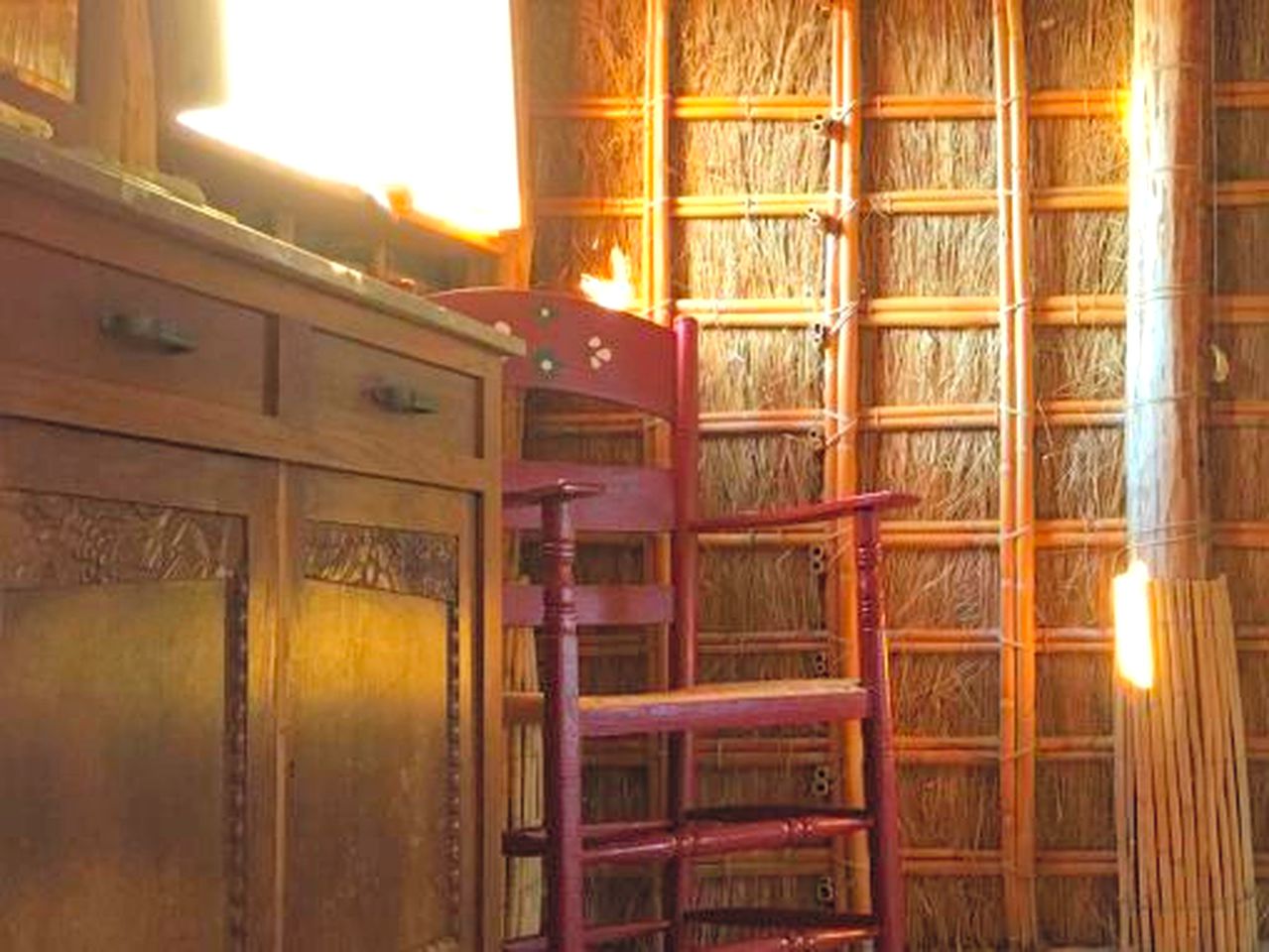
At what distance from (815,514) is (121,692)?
1190 mm

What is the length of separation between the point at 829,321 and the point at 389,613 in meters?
1.36

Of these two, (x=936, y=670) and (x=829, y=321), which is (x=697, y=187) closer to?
(x=829, y=321)

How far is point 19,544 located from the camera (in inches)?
39.2

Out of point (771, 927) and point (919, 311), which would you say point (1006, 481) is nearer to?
point (919, 311)

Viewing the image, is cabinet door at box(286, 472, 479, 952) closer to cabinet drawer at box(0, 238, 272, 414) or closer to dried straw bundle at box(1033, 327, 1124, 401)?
cabinet drawer at box(0, 238, 272, 414)

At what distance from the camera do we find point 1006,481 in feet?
8.48

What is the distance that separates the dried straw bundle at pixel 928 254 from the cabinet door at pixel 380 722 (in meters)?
1.27

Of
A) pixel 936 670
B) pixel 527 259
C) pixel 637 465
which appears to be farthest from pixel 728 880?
pixel 527 259

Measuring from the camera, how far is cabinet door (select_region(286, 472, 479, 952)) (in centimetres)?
131

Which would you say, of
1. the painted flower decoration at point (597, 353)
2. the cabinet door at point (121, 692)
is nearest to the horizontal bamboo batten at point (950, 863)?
the painted flower decoration at point (597, 353)

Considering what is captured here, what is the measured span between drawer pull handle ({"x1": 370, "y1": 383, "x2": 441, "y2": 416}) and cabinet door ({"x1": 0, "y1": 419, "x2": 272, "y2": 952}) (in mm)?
232

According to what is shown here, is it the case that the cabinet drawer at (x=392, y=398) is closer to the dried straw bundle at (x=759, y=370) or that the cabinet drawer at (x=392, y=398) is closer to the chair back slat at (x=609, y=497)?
the chair back slat at (x=609, y=497)

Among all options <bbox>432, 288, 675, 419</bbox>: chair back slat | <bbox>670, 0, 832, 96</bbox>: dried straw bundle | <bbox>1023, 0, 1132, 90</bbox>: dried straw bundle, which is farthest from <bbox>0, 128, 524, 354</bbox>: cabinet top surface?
<bbox>1023, 0, 1132, 90</bbox>: dried straw bundle

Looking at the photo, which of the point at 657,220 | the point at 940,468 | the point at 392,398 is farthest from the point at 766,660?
the point at 392,398
